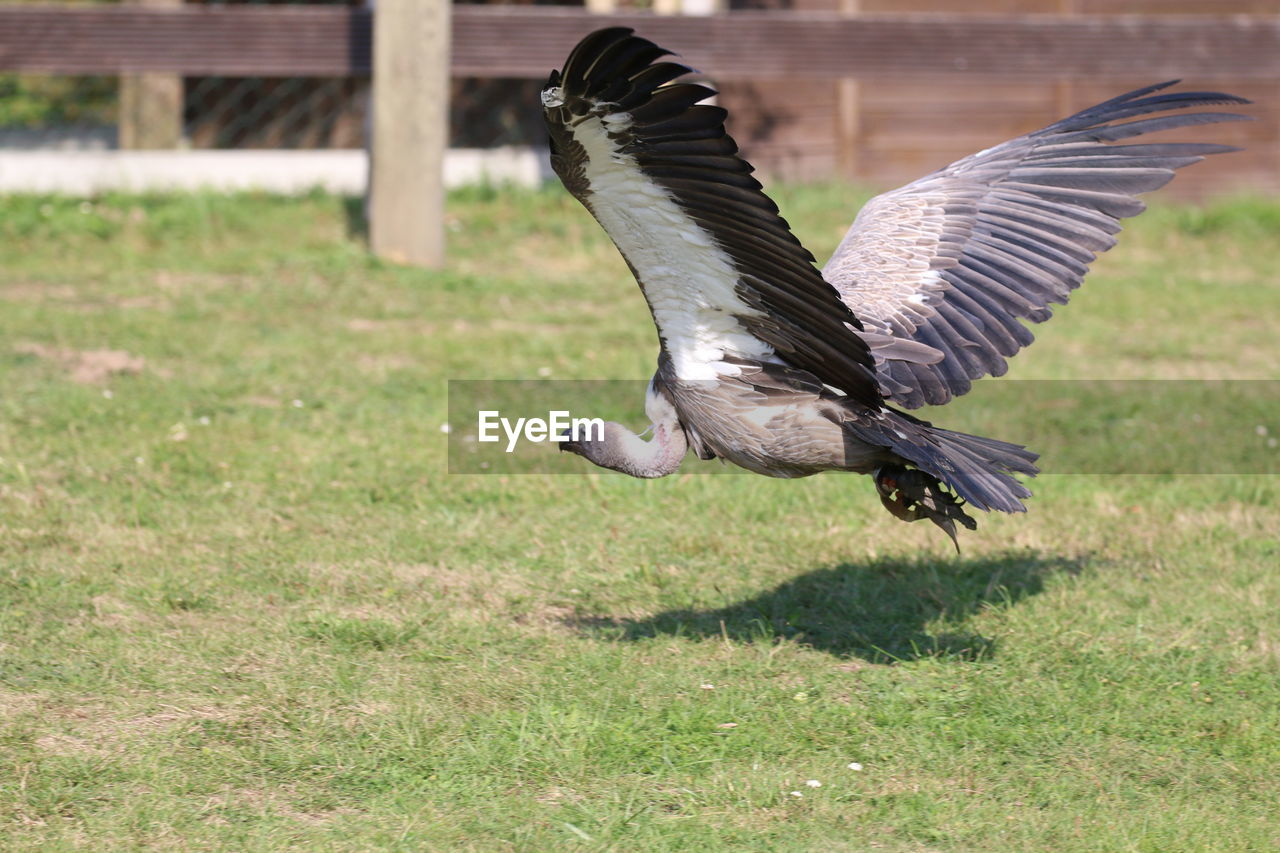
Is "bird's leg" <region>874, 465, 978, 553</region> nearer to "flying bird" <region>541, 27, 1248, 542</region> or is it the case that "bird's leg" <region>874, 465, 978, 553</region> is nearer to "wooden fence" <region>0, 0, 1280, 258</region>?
"flying bird" <region>541, 27, 1248, 542</region>

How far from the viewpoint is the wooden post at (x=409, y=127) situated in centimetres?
791

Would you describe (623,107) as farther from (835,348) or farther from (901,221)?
(901,221)

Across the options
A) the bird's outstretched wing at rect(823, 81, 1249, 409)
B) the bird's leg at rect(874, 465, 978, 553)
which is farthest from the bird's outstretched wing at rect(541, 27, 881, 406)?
the bird's outstretched wing at rect(823, 81, 1249, 409)

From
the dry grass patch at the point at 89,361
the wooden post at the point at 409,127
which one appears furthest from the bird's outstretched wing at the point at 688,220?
the wooden post at the point at 409,127

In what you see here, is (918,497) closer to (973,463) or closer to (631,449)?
(973,463)

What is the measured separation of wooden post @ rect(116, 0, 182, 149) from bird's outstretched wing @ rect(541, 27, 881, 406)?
22.0 feet

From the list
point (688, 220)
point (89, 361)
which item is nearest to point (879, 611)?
point (688, 220)

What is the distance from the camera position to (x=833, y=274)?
4684 mm

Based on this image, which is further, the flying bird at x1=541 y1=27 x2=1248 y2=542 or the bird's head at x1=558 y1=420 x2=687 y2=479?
the bird's head at x1=558 y1=420 x2=687 y2=479

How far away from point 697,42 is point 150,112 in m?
3.63

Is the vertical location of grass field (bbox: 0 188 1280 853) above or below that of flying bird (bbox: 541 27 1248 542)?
→ below

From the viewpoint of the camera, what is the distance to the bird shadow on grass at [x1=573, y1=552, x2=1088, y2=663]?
173 inches

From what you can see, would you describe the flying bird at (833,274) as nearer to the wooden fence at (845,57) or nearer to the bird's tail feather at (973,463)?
the bird's tail feather at (973,463)

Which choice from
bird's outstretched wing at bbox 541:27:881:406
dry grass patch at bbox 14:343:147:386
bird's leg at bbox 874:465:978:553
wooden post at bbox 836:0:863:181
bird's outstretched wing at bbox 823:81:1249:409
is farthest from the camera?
wooden post at bbox 836:0:863:181
